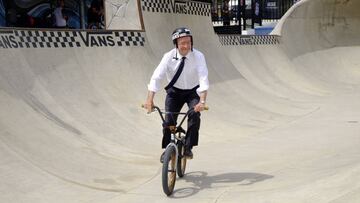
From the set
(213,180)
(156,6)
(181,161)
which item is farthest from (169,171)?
(156,6)

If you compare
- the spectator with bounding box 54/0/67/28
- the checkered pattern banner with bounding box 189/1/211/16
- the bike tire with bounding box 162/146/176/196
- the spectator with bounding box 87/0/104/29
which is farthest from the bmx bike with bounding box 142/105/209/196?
the spectator with bounding box 87/0/104/29

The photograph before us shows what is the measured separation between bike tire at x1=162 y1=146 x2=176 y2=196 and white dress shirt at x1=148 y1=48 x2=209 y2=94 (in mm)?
704

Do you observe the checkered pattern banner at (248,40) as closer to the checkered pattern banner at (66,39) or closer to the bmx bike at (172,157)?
the checkered pattern banner at (66,39)

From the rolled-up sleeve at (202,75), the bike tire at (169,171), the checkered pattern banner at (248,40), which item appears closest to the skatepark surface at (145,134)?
the bike tire at (169,171)

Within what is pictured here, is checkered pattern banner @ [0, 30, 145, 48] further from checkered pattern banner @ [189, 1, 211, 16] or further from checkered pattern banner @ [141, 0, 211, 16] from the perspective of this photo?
checkered pattern banner @ [189, 1, 211, 16]

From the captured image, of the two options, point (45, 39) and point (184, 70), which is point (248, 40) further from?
point (184, 70)

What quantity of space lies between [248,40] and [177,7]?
485cm

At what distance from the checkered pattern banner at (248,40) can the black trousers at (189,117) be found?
33.3 ft

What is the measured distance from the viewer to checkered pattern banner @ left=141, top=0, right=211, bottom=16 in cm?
1177

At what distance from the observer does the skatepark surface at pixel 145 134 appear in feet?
17.7

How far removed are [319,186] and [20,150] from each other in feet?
11.1

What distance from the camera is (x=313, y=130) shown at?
9.66 m

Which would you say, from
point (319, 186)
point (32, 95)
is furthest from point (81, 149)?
point (319, 186)

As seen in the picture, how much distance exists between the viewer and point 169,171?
538 centimetres
